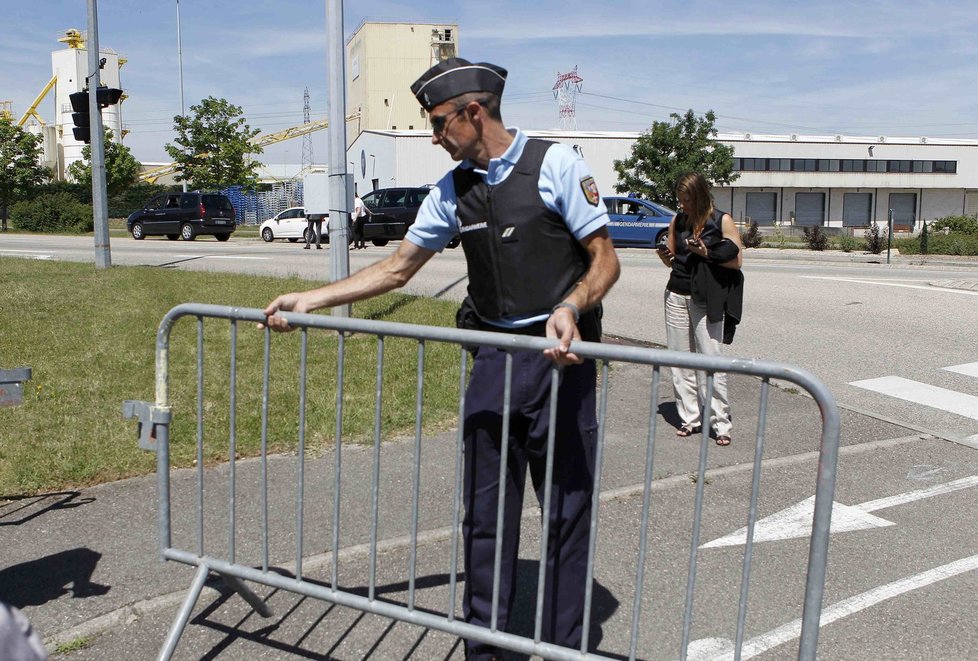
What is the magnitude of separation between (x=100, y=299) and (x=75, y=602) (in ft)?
29.5

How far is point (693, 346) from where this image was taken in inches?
254

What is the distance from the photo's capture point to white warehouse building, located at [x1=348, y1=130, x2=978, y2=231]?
65312 millimetres

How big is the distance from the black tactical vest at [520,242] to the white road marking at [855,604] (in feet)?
5.01

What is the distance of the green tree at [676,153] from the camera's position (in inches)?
1743

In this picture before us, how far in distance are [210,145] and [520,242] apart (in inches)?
1896

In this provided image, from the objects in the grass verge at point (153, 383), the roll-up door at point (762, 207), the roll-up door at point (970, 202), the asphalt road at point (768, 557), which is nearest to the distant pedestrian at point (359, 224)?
the grass verge at point (153, 383)

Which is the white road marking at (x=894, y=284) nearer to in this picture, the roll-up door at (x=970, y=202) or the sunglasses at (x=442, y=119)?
the sunglasses at (x=442, y=119)

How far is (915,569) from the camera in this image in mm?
4254

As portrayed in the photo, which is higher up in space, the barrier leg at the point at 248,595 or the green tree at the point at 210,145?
the green tree at the point at 210,145

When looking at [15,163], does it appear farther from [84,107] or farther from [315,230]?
[84,107]

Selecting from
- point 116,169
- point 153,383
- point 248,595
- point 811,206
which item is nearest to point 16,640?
point 248,595

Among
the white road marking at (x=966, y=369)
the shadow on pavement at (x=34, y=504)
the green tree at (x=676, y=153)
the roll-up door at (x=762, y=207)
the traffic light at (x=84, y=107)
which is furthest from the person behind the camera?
the roll-up door at (x=762, y=207)

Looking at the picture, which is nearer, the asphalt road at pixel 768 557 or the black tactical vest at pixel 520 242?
the black tactical vest at pixel 520 242

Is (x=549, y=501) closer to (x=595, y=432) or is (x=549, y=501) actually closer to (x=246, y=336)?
(x=595, y=432)
